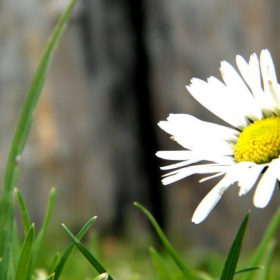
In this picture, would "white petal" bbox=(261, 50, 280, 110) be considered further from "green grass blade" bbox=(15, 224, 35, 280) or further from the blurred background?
the blurred background

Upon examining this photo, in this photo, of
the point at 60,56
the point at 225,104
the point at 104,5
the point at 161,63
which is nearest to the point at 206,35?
the point at 161,63

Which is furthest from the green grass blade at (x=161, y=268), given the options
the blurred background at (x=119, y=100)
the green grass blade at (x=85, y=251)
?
the blurred background at (x=119, y=100)

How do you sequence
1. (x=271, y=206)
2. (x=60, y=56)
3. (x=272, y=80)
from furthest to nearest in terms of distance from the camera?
(x=60, y=56), (x=271, y=206), (x=272, y=80)

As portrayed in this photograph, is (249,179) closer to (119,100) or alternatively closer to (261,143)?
(261,143)

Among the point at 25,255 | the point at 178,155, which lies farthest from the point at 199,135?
the point at 25,255

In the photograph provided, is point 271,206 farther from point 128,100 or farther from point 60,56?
point 60,56

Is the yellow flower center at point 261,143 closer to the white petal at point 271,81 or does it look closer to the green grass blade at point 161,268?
the white petal at point 271,81

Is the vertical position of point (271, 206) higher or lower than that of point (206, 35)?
lower
